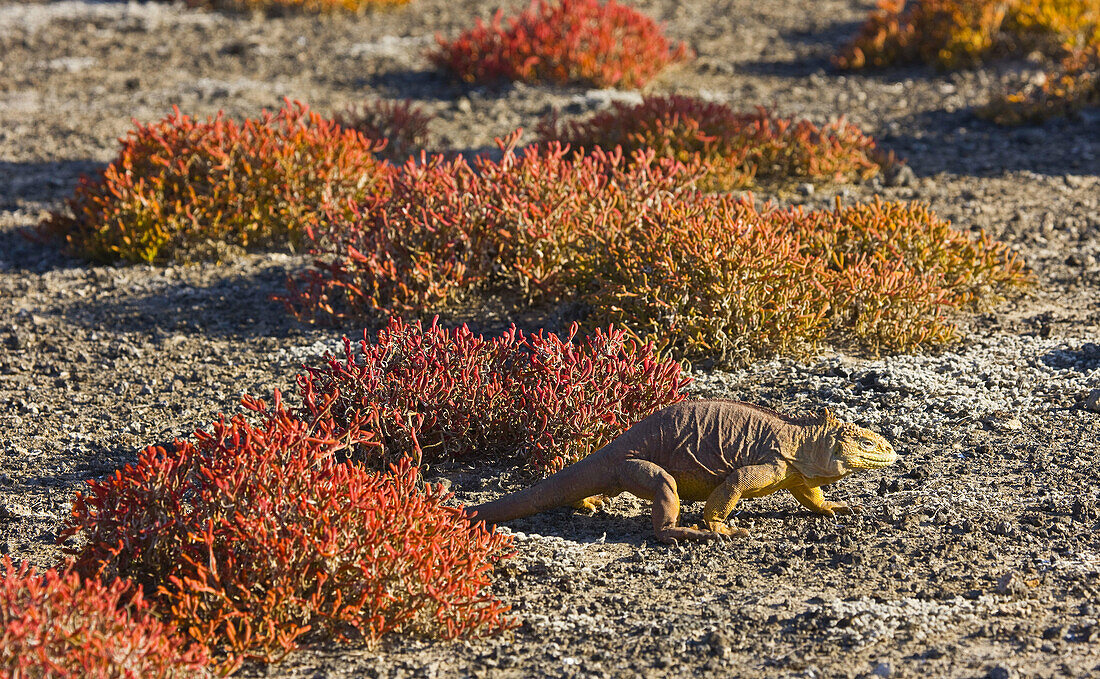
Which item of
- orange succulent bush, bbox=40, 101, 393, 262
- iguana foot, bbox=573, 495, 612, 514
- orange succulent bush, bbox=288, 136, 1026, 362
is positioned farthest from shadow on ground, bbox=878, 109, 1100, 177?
iguana foot, bbox=573, 495, 612, 514

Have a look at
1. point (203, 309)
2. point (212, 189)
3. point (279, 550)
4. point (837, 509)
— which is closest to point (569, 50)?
point (212, 189)

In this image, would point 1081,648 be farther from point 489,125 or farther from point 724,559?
point 489,125

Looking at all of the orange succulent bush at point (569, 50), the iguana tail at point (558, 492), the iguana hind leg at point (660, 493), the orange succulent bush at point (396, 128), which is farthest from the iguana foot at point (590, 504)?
the orange succulent bush at point (569, 50)

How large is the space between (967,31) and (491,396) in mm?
9951

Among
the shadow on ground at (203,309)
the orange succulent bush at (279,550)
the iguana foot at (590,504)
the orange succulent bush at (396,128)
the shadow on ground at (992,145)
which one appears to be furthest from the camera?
the orange succulent bush at (396,128)

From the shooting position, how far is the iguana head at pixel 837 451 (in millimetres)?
4629

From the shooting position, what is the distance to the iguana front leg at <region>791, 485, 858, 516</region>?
15.9ft

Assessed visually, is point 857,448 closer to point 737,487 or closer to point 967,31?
point 737,487

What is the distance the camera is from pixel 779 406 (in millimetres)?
6008

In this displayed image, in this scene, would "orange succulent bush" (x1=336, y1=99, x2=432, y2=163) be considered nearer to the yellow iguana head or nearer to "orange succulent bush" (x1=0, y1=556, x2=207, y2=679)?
the yellow iguana head

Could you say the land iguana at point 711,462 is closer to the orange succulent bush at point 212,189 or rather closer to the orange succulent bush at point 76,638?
the orange succulent bush at point 76,638

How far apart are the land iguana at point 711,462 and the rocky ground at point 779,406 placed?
18 centimetres

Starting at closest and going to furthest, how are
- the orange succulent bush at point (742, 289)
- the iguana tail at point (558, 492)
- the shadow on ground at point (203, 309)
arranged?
the iguana tail at point (558, 492) < the orange succulent bush at point (742, 289) < the shadow on ground at point (203, 309)

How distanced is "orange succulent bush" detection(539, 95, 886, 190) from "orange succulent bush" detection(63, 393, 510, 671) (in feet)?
19.3
